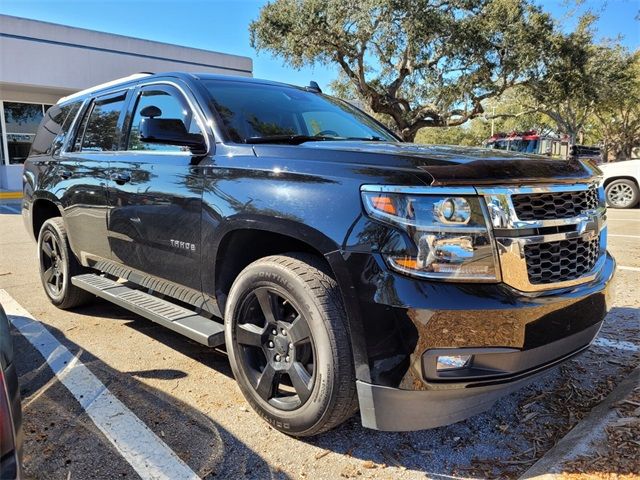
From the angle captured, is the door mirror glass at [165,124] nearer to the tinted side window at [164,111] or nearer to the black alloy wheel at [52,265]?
the tinted side window at [164,111]

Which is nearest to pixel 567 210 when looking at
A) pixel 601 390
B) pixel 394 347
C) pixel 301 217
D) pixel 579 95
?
pixel 394 347

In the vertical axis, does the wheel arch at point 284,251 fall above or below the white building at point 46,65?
below

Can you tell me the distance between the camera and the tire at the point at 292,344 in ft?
7.47

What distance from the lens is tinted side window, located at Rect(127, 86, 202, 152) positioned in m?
3.25

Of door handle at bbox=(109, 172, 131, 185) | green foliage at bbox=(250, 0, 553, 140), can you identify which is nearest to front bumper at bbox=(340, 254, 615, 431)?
door handle at bbox=(109, 172, 131, 185)

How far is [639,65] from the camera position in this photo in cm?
2681

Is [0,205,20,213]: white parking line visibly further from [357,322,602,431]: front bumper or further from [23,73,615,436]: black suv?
[357,322,602,431]: front bumper

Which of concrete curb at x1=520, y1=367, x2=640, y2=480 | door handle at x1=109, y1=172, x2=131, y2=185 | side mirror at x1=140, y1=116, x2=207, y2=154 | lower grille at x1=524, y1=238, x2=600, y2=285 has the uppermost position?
side mirror at x1=140, y1=116, x2=207, y2=154

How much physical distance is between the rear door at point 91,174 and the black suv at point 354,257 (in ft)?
1.68

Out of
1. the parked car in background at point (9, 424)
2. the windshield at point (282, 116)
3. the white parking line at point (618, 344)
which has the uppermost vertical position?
the windshield at point (282, 116)

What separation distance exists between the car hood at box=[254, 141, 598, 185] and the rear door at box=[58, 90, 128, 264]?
1852 millimetres

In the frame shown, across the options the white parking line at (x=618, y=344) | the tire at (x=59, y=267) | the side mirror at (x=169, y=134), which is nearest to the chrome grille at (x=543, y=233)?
the white parking line at (x=618, y=344)

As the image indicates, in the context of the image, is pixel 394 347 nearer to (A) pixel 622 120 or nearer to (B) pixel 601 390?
(B) pixel 601 390

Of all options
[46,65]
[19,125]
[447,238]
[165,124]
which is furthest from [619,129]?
[447,238]
